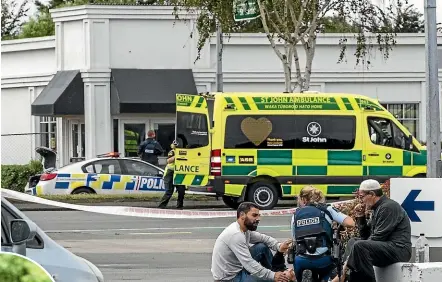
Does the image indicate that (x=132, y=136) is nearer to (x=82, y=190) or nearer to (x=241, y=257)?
(x=82, y=190)

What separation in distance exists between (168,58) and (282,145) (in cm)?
1209

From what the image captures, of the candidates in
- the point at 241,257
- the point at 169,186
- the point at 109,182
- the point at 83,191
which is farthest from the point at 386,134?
the point at 241,257

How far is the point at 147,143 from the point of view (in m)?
30.2

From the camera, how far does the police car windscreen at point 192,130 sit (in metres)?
24.5

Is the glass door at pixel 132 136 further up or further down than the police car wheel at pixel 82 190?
further up

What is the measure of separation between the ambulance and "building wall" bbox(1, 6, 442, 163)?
36.0 feet

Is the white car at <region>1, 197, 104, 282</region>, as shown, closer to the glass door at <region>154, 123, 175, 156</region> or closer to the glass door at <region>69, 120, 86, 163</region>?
the glass door at <region>154, 123, 175, 156</region>

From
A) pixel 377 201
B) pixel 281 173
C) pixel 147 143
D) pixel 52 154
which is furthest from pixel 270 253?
pixel 52 154

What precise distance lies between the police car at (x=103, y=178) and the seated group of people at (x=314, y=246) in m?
15.8

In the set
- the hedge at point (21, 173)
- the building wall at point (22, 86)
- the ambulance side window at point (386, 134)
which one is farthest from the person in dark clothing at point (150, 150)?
the building wall at point (22, 86)

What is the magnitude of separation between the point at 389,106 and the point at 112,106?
954 cm

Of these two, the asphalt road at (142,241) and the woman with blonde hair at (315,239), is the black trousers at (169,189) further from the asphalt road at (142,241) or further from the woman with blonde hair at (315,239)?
the woman with blonde hair at (315,239)

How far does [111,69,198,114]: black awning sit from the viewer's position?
113 ft

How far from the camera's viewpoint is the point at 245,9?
28734mm
